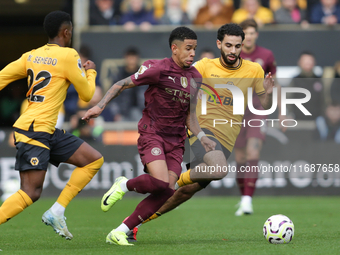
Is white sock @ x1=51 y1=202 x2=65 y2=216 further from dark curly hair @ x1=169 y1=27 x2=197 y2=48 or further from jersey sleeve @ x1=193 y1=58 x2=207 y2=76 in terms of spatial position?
jersey sleeve @ x1=193 y1=58 x2=207 y2=76

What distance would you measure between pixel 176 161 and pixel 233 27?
1.84 metres

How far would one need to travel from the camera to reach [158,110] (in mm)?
5961

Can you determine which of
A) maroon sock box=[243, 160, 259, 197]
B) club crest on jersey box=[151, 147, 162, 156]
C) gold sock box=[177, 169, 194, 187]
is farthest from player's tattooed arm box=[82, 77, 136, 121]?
maroon sock box=[243, 160, 259, 197]

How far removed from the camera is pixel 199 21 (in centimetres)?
1361

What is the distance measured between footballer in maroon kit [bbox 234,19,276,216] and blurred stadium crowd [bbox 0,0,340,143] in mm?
3070

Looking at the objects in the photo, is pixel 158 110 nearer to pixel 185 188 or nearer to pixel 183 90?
pixel 183 90

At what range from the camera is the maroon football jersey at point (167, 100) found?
5.93 m

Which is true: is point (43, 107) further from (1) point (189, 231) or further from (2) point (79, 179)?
(1) point (189, 231)

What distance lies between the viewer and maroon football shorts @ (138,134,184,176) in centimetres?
575

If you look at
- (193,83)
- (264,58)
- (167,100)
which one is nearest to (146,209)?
(167,100)

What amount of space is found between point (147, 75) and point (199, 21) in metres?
8.11

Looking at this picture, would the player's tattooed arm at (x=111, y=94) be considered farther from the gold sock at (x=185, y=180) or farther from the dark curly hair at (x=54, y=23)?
the gold sock at (x=185, y=180)

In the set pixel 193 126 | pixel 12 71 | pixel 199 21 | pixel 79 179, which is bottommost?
pixel 79 179

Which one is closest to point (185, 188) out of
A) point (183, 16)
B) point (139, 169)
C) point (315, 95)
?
point (139, 169)
